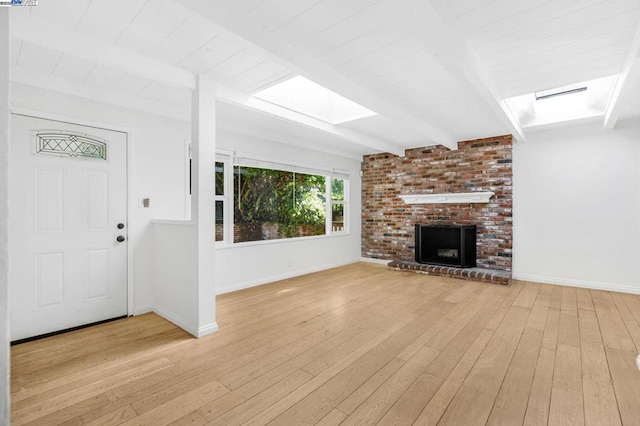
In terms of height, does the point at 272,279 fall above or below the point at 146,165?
below

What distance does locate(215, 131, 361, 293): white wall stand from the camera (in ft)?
13.9

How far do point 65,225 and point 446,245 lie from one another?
5.46 metres

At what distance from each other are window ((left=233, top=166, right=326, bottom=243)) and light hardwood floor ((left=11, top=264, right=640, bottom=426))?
1453 millimetres

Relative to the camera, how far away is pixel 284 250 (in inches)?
199

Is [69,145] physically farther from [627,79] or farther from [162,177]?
[627,79]

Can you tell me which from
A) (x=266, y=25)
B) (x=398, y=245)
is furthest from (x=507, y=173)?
(x=266, y=25)

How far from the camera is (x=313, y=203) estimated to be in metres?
5.86

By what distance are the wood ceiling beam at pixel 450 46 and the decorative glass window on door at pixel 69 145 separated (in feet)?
10.4

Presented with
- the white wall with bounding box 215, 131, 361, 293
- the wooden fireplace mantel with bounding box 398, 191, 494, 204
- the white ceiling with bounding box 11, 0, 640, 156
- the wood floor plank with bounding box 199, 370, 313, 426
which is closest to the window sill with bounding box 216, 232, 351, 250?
the white wall with bounding box 215, 131, 361, 293

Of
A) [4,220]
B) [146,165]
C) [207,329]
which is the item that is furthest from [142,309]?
[4,220]

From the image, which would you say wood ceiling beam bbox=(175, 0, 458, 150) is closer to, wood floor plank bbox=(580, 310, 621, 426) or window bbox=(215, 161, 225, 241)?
window bbox=(215, 161, 225, 241)

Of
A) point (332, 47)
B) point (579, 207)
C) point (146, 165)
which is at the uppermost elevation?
point (332, 47)

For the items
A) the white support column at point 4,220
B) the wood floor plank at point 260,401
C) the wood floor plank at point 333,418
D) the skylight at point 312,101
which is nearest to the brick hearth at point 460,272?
the skylight at point 312,101

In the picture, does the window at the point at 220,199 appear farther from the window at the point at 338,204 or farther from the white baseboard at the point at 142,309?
the window at the point at 338,204
